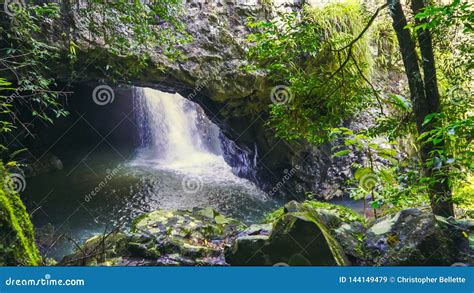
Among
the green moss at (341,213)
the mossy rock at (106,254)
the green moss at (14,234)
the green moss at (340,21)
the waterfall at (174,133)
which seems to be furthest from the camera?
the waterfall at (174,133)

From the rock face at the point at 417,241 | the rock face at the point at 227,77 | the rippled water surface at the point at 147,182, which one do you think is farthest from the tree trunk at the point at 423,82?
the rippled water surface at the point at 147,182

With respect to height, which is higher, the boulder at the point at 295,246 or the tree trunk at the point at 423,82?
the tree trunk at the point at 423,82

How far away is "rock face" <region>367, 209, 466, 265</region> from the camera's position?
286 cm

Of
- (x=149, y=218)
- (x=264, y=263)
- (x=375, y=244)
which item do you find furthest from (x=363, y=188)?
(x=149, y=218)

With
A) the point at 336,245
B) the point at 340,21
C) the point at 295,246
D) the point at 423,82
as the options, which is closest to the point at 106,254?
the point at 295,246

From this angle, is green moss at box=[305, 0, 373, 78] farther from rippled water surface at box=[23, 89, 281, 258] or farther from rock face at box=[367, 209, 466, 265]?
rock face at box=[367, 209, 466, 265]

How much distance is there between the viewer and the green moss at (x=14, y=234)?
7.90 feet

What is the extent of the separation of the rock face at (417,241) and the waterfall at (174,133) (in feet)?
36.1

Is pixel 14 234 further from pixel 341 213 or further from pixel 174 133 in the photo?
pixel 174 133

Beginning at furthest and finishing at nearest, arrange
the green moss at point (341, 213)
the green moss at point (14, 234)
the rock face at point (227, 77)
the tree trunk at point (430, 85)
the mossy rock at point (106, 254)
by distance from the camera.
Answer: the rock face at point (227, 77), the green moss at point (341, 213), the mossy rock at point (106, 254), the tree trunk at point (430, 85), the green moss at point (14, 234)

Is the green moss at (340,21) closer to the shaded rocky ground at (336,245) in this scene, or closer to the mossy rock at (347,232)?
the mossy rock at (347,232)

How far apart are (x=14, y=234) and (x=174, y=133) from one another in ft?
46.3

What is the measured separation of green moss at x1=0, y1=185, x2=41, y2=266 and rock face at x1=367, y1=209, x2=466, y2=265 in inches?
112

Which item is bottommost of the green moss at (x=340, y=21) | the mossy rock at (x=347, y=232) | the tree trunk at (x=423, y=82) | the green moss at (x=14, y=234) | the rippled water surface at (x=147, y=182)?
the rippled water surface at (x=147, y=182)
